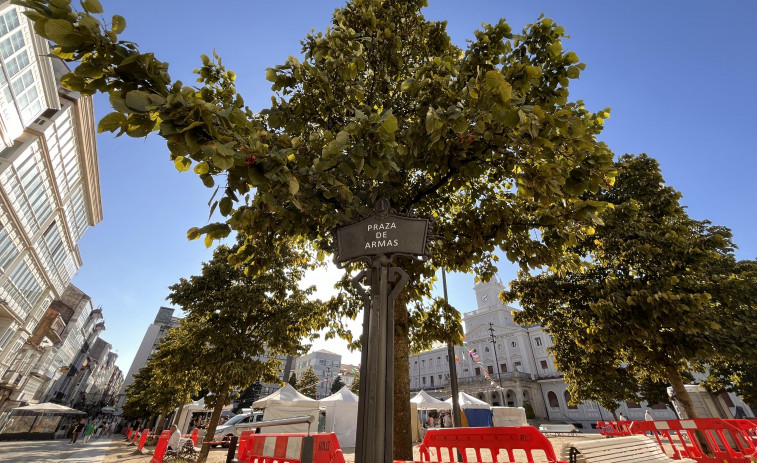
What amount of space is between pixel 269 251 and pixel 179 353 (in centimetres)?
1194

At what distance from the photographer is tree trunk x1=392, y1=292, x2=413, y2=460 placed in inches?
165

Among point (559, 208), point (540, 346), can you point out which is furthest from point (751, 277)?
point (540, 346)

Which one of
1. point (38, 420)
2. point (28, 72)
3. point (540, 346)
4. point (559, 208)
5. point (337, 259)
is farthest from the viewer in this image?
point (540, 346)

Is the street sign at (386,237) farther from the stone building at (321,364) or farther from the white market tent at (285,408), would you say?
the stone building at (321,364)

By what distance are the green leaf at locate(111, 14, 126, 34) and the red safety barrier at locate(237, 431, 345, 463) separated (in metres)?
3.23

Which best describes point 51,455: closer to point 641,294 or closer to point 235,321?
point 235,321

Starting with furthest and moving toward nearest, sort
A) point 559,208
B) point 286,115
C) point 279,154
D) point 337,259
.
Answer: point 286,115 → point 559,208 → point 337,259 → point 279,154

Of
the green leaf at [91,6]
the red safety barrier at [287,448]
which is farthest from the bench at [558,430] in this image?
the green leaf at [91,6]

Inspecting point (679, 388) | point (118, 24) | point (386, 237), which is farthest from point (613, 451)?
point (679, 388)

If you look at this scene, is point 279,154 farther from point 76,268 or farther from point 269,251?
point 76,268

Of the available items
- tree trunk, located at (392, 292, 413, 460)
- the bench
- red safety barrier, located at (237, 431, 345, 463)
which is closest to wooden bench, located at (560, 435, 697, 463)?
tree trunk, located at (392, 292, 413, 460)

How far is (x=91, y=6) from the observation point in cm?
181

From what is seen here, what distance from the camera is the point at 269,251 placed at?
4215mm

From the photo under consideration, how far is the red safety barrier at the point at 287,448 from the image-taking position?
123 inches
